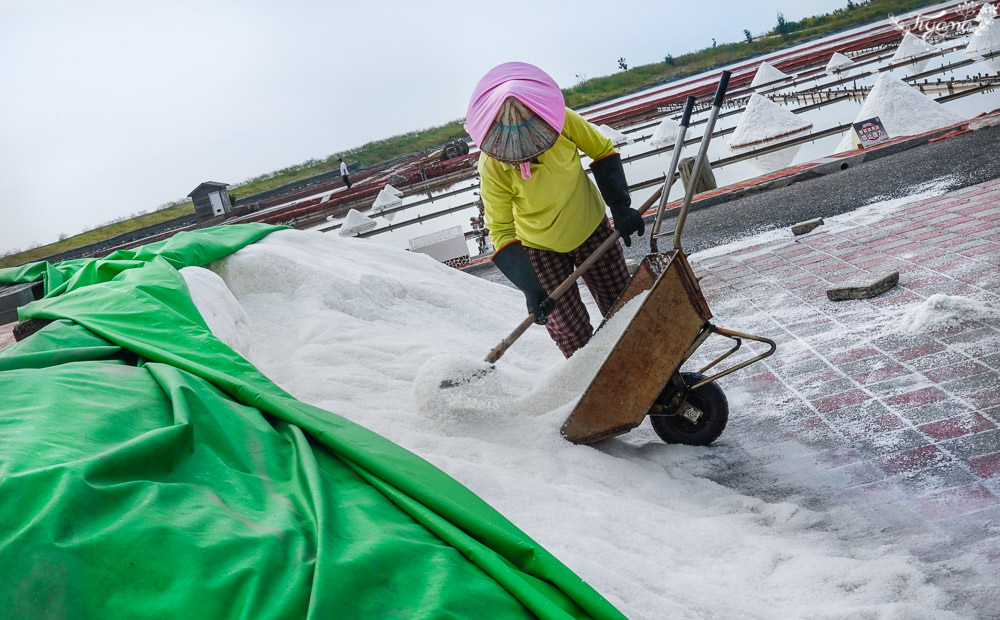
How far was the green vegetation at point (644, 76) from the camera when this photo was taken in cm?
3772

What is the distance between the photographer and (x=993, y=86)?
40.7 ft

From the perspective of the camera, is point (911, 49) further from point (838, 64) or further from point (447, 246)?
point (447, 246)

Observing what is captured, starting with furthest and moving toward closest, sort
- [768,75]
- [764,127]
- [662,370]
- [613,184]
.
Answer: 1. [768,75]
2. [764,127]
3. [613,184]
4. [662,370]

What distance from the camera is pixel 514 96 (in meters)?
2.71

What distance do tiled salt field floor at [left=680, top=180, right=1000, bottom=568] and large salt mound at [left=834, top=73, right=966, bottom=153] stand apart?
416cm

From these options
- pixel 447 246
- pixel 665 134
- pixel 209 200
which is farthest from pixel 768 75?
pixel 209 200

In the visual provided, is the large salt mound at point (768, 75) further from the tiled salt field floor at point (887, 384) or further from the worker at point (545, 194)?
the worker at point (545, 194)

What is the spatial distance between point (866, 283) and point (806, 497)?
1.77 meters

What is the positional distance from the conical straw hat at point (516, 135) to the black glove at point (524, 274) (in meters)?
0.37

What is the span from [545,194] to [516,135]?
0.32 m

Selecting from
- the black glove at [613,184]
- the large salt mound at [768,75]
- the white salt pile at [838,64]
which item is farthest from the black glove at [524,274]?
the white salt pile at [838,64]

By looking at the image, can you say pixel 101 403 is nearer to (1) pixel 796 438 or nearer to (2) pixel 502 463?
(2) pixel 502 463

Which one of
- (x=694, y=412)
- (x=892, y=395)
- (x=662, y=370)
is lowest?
(x=892, y=395)

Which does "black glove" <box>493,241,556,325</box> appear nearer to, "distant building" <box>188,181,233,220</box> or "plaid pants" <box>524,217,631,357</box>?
"plaid pants" <box>524,217,631,357</box>
